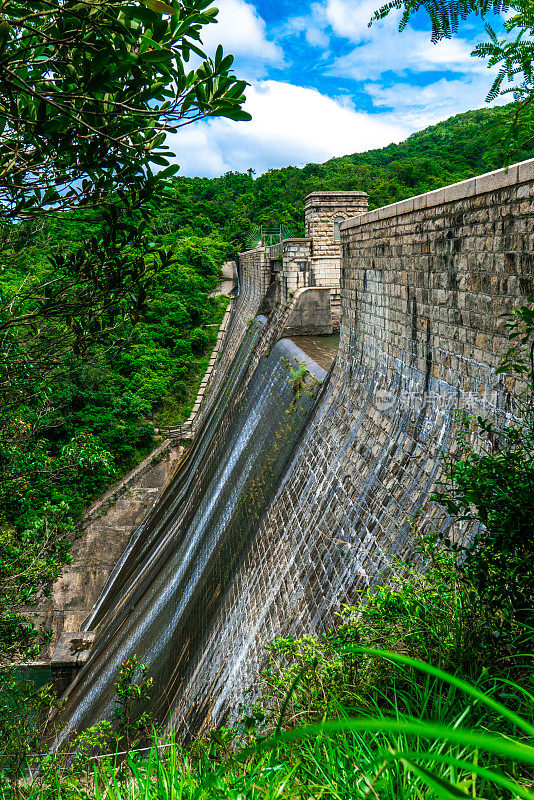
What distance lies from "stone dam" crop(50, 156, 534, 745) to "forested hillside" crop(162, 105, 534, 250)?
11749mm

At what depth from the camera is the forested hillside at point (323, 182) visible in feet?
81.8

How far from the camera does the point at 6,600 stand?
6066mm

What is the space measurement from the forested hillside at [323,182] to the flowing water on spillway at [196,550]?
1036cm

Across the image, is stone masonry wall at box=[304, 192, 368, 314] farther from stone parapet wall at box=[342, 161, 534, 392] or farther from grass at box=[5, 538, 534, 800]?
grass at box=[5, 538, 534, 800]

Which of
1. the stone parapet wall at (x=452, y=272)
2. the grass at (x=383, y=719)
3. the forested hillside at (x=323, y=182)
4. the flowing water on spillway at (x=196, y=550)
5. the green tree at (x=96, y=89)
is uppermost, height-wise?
the forested hillside at (x=323, y=182)

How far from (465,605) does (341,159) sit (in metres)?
44.1

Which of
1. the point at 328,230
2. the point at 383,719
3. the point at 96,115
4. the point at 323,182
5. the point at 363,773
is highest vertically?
the point at 323,182

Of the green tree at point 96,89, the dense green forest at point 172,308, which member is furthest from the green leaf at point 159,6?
the dense green forest at point 172,308

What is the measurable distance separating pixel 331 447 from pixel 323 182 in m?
28.8

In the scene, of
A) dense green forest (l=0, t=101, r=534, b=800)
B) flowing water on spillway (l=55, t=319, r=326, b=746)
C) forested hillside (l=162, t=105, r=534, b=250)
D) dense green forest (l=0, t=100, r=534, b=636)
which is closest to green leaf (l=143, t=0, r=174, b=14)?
dense green forest (l=0, t=101, r=534, b=800)

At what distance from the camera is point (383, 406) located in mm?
5777

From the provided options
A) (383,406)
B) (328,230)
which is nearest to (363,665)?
(383,406)

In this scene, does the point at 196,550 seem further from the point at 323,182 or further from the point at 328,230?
the point at 323,182

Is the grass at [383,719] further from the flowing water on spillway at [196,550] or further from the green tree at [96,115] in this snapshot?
the flowing water on spillway at [196,550]
